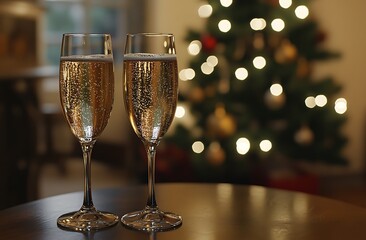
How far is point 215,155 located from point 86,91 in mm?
2535

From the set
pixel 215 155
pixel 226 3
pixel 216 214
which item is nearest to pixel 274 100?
pixel 215 155

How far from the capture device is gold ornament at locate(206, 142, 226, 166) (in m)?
3.37

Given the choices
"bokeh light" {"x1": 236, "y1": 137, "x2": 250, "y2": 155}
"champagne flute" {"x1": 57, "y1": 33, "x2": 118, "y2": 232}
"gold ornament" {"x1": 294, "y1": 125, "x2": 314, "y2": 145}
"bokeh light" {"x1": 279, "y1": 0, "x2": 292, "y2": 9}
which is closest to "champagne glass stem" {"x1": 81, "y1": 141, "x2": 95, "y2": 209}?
"champagne flute" {"x1": 57, "y1": 33, "x2": 118, "y2": 232}

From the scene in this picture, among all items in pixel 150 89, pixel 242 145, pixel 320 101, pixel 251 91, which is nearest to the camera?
pixel 150 89

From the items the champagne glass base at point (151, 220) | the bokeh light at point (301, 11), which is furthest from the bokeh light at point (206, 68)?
the champagne glass base at point (151, 220)

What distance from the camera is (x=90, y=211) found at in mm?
940

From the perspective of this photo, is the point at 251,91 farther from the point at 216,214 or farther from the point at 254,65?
the point at 216,214

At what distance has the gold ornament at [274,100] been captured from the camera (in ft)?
11.4

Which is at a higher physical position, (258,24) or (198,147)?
(258,24)

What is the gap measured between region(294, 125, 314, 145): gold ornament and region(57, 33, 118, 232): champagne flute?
2790mm

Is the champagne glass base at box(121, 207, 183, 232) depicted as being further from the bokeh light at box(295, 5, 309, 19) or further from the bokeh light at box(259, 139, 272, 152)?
the bokeh light at box(295, 5, 309, 19)

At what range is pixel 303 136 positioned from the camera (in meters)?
3.59

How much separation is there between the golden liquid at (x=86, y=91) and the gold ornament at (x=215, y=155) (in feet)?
8.15

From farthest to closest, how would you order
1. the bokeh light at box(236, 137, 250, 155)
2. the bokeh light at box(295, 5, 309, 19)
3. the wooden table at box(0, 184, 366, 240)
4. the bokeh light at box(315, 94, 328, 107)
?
the bokeh light at box(315, 94, 328, 107), the bokeh light at box(295, 5, 309, 19), the bokeh light at box(236, 137, 250, 155), the wooden table at box(0, 184, 366, 240)
